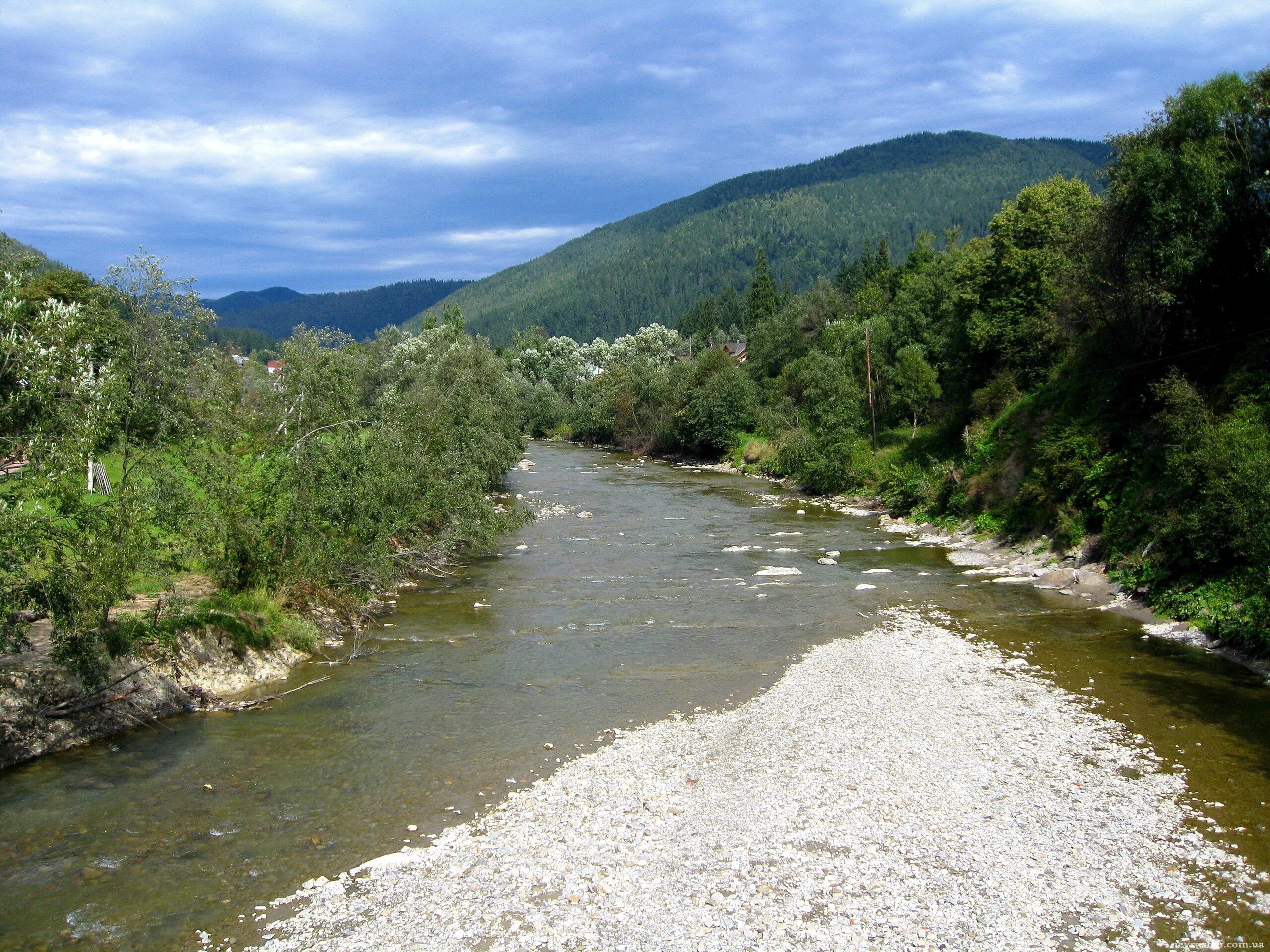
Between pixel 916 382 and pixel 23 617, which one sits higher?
pixel 916 382

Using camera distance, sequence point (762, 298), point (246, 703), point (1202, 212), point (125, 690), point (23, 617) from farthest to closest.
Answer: point (762, 298) < point (1202, 212) < point (246, 703) < point (125, 690) < point (23, 617)

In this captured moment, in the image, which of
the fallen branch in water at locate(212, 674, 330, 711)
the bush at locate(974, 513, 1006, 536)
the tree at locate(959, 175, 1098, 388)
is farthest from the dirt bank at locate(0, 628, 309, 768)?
the tree at locate(959, 175, 1098, 388)

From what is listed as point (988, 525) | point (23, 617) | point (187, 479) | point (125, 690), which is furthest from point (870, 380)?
point (23, 617)

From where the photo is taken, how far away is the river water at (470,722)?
1138 centimetres

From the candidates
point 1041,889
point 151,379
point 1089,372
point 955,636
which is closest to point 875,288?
point 1089,372

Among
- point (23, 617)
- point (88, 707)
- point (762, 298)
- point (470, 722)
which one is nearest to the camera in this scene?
point (23, 617)

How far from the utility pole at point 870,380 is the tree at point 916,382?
1.86 m

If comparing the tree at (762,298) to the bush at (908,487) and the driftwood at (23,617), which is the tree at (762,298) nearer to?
the bush at (908,487)

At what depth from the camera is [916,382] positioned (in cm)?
5397

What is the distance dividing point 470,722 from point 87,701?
7.09m

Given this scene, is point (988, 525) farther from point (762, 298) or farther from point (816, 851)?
point (762, 298)

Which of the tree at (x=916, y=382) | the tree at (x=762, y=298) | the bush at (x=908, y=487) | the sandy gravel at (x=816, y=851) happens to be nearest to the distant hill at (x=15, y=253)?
the sandy gravel at (x=816, y=851)

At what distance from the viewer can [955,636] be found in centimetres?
2269

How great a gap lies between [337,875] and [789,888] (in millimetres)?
5993
